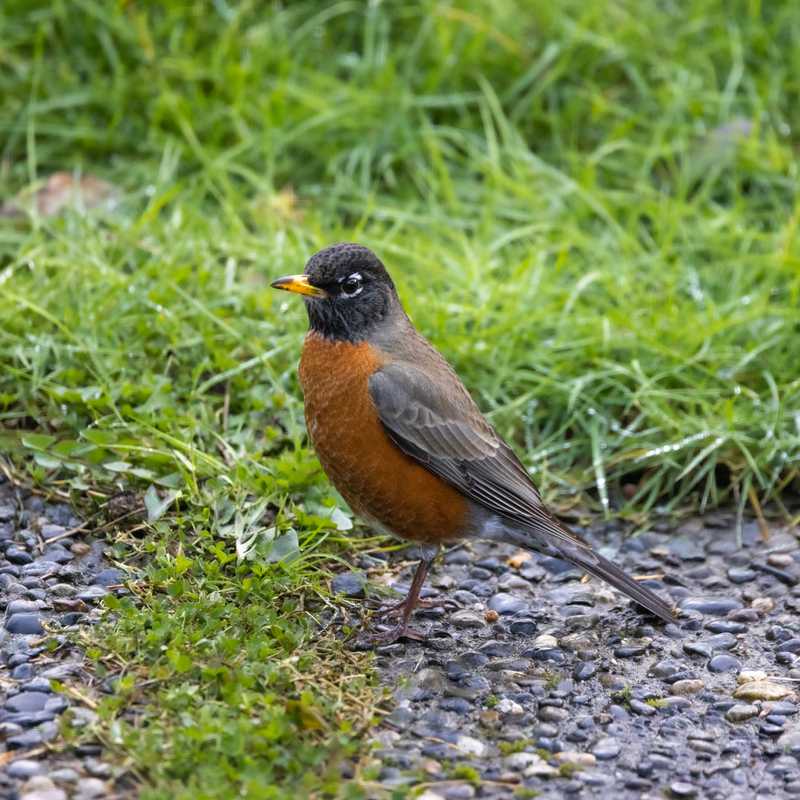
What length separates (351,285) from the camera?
16.8 ft

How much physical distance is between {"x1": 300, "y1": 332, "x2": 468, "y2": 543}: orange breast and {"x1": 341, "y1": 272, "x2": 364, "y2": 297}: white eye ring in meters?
0.26

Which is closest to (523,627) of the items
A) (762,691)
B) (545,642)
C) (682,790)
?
(545,642)

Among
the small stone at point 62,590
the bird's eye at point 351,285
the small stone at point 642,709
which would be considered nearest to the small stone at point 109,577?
the small stone at point 62,590

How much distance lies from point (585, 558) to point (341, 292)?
1.32 meters

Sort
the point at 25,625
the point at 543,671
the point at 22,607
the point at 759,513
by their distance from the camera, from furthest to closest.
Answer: the point at 759,513 → the point at 543,671 → the point at 22,607 → the point at 25,625

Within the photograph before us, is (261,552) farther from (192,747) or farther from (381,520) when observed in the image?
(192,747)

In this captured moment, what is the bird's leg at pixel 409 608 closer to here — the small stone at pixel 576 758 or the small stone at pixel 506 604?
the small stone at pixel 506 604

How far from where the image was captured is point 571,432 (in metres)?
6.16

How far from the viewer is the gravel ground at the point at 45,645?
369 cm

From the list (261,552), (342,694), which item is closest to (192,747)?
(342,694)

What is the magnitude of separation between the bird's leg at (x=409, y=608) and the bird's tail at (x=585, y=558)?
0.33 meters

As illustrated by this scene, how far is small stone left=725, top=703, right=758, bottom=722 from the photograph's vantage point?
441 centimetres

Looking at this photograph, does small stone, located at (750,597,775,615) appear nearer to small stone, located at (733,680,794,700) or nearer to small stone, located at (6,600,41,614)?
small stone, located at (733,680,794,700)

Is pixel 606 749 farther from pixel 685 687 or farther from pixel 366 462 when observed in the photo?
pixel 366 462
